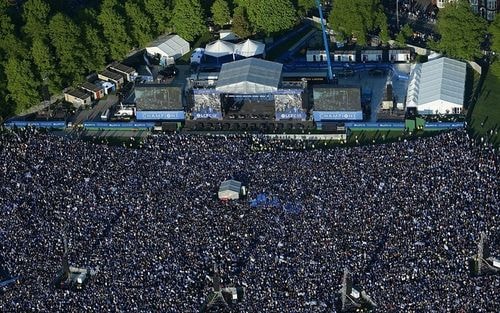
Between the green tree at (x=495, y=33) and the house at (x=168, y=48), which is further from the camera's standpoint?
the house at (x=168, y=48)

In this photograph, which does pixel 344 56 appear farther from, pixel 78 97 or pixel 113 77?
pixel 78 97

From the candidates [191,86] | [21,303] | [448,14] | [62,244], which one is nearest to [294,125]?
[191,86]

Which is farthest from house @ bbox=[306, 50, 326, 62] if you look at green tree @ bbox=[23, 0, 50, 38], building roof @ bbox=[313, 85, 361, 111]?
green tree @ bbox=[23, 0, 50, 38]

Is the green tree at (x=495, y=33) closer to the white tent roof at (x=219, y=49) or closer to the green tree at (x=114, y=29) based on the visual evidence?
the white tent roof at (x=219, y=49)

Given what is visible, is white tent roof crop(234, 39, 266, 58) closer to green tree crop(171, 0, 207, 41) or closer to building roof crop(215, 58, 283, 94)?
green tree crop(171, 0, 207, 41)

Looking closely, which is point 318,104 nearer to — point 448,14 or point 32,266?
point 448,14

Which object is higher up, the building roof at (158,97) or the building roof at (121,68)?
the building roof at (121,68)

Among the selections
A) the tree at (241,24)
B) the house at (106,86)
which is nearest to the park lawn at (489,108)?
the tree at (241,24)
